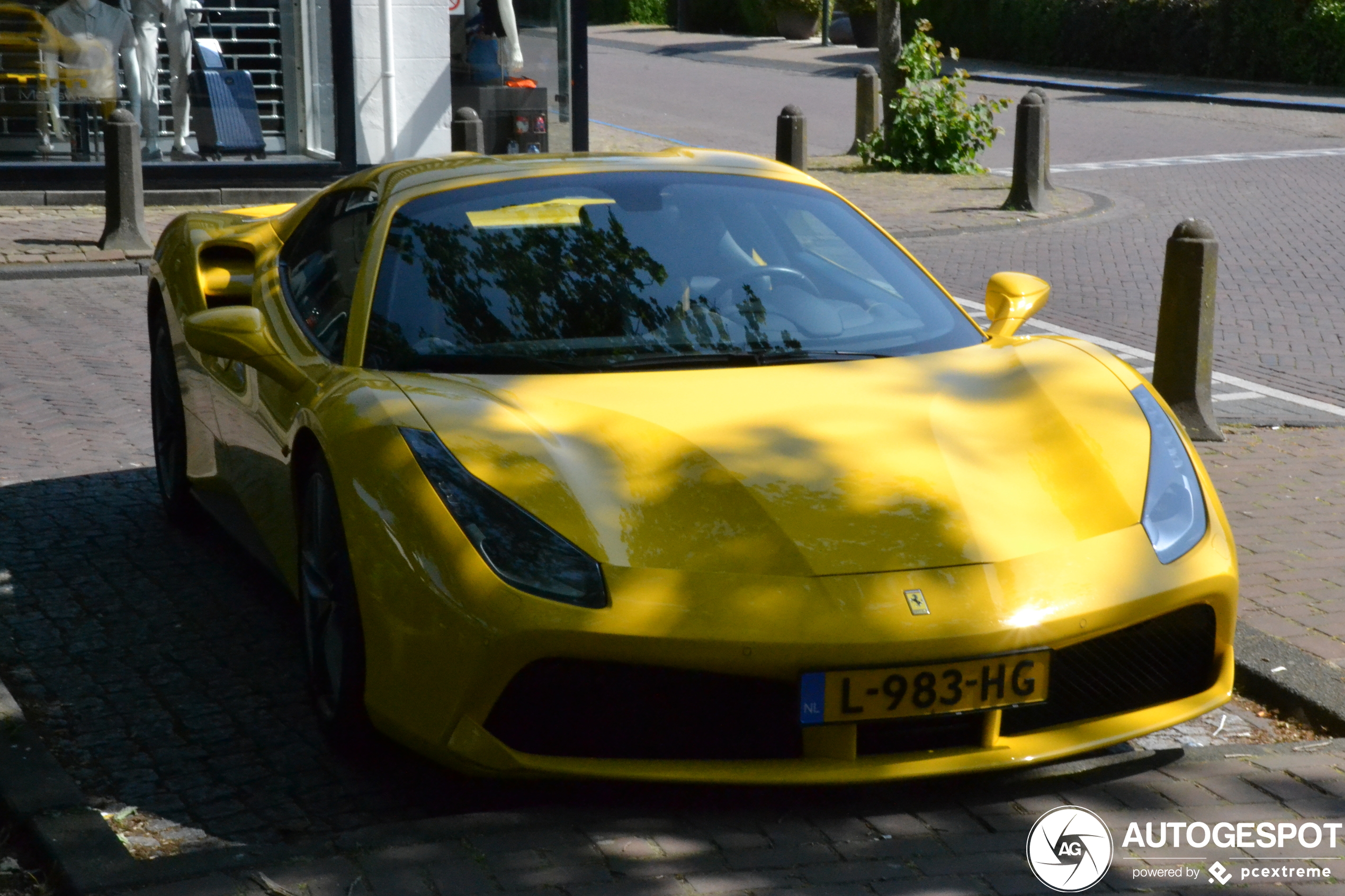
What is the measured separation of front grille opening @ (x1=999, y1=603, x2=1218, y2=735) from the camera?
329 centimetres

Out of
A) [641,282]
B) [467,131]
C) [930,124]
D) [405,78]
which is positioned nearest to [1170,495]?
[641,282]

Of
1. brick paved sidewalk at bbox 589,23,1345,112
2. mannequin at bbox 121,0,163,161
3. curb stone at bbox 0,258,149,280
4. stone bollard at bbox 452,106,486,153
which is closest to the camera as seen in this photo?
curb stone at bbox 0,258,149,280

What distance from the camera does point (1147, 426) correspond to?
3.85 metres

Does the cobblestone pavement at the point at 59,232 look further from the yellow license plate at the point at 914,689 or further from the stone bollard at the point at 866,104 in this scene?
the yellow license plate at the point at 914,689

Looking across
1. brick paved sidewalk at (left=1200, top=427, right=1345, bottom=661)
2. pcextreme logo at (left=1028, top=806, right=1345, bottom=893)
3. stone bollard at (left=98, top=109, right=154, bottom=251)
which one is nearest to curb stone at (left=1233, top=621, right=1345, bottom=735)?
brick paved sidewalk at (left=1200, top=427, right=1345, bottom=661)

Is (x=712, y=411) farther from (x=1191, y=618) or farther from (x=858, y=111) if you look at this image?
(x=858, y=111)

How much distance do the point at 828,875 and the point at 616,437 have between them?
1039 millimetres

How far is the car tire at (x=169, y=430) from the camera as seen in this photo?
557cm

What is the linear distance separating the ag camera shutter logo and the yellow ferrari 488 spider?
149 millimetres

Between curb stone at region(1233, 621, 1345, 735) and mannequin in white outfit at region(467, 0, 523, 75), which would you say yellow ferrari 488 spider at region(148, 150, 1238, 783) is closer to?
curb stone at region(1233, 621, 1345, 735)

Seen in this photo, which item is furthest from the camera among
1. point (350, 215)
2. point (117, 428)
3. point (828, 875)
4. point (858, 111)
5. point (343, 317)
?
point (858, 111)

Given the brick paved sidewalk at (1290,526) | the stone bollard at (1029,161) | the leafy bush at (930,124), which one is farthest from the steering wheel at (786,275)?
the leafy bush at (930,124)

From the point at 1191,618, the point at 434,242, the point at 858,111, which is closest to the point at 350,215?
the point at 434,242

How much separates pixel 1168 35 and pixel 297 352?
30.9 meters
